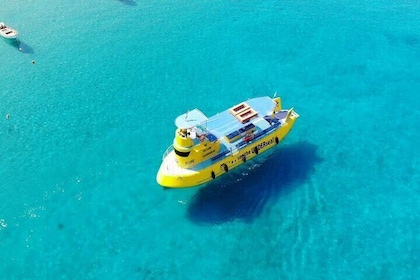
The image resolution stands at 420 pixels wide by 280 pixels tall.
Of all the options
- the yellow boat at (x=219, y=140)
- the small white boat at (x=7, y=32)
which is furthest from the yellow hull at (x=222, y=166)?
the small white boat at (x=7, y=32)

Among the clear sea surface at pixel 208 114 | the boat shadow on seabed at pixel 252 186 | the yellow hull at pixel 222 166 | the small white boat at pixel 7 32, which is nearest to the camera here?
the clear sea surface at pixel 208 114

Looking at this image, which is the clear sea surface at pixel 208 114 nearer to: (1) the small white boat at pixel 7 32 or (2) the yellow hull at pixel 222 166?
(1) the small white boat at pixel 7 32

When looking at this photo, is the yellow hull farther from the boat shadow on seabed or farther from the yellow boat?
the boat shadow on seabed

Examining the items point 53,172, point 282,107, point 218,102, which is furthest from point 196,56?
point 53,172

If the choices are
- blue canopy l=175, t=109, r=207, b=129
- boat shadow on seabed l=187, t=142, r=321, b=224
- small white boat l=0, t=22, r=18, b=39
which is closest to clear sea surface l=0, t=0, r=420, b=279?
boat shadow on seabed l=187, t=142, r=321, b=224

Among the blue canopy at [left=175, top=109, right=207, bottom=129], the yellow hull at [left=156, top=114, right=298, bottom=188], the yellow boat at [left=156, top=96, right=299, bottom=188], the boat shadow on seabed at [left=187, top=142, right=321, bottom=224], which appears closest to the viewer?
the blue canopy at [left=175, top=109, right=207, bottom=129]

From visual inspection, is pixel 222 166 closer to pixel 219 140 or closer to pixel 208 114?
pixel 219 140

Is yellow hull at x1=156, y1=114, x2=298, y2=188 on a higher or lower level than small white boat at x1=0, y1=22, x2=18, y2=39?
lower
